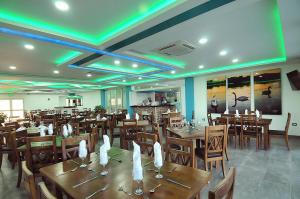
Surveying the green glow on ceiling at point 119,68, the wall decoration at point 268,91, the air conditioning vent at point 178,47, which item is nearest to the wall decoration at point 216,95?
the wall decoration at point 268,91

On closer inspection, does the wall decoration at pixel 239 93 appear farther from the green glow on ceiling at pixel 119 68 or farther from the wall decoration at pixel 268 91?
the green glow on ceiling at pixel 119 68

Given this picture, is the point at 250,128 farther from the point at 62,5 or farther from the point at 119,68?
the point at 62,5

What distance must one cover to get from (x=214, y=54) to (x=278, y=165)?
10.1 feet

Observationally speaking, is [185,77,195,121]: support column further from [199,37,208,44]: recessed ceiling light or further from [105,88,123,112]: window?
[105,88,123,112]: window

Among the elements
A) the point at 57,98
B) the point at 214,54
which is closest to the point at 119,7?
the point at 214,54

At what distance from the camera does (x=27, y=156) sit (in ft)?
8.20

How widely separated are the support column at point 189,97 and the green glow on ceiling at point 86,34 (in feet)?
18.7

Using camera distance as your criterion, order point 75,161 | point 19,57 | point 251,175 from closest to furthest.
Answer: point 75,161
point 251,175
point 19,57

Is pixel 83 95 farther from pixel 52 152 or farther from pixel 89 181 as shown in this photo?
pixel 89 181

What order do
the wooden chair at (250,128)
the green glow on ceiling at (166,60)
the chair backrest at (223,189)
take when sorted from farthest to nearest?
the green glow on ceiling at (166,60), the wooden chair at (250,128), the chair backrest at (223,189)

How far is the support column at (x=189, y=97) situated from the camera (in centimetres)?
816

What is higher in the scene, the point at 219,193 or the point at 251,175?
the point at 219,193

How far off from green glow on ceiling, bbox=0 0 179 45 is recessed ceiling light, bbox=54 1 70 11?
2.09 feet

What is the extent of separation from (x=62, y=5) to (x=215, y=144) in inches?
130
